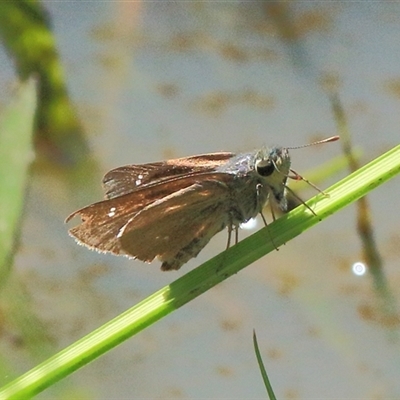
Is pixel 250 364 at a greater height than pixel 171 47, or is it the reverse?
pixel 171 47

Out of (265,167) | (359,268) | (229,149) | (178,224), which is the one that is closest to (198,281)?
(178,224)

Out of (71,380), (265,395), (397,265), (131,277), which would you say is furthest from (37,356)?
(397,265)

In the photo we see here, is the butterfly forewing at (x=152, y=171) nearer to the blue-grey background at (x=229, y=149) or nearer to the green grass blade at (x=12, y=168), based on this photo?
the green grass blade at (x=12, y=168)

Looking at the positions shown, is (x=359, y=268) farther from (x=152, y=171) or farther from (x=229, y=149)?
(x=152, y=171)

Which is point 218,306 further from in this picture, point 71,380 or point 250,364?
point 71,380

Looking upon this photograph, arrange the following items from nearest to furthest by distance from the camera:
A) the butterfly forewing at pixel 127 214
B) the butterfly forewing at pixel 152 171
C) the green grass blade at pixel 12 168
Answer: the butterfly forewing at pixel 127 214 < the butterfly forewing at pixel 152 171 < the green grass blade at pixel 12 168

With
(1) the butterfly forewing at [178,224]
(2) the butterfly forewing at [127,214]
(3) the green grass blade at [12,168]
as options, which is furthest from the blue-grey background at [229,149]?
(2) the butterfly forewing at [127,214]
